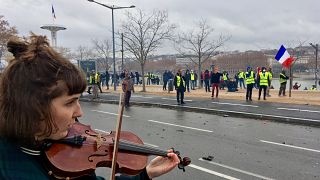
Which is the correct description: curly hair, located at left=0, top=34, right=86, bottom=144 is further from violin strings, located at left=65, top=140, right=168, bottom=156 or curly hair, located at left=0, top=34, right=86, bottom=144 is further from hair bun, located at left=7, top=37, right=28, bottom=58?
violin strings, located at left=65, top=140, right=168, bottom=156

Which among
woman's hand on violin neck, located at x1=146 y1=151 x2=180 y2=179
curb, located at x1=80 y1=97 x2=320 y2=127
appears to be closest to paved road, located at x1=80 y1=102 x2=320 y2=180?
curb, located at x1=80 y1=97 x2=320 y2=127

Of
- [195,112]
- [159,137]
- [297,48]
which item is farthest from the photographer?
[297,48]

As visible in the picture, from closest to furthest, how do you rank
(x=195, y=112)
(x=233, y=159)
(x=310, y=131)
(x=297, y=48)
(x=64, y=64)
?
(x=64, y=64) → (x=233, y=159) → (x=310, y=131) → (x=195, y=112) → (x=297, y=48)

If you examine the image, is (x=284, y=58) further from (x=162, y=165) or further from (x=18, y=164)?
(x=18, y=164)

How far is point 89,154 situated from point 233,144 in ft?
22.3

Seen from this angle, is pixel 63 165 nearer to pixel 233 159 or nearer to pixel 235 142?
pixel 233 159

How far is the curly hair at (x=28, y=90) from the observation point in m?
1.24

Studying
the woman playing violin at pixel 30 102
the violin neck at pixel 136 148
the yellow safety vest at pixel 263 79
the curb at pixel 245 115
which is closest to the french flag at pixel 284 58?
the yellow safety vest at pixel 263 79

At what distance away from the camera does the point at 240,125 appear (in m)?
11.4

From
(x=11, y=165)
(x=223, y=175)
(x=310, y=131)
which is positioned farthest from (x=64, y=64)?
(x=310, y=131)

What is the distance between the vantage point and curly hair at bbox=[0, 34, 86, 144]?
124 centimetres

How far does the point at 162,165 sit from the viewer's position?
2102 millimetres

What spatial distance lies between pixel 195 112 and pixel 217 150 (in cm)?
780

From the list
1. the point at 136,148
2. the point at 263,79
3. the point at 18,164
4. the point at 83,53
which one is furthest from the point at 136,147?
the point at 83,53
